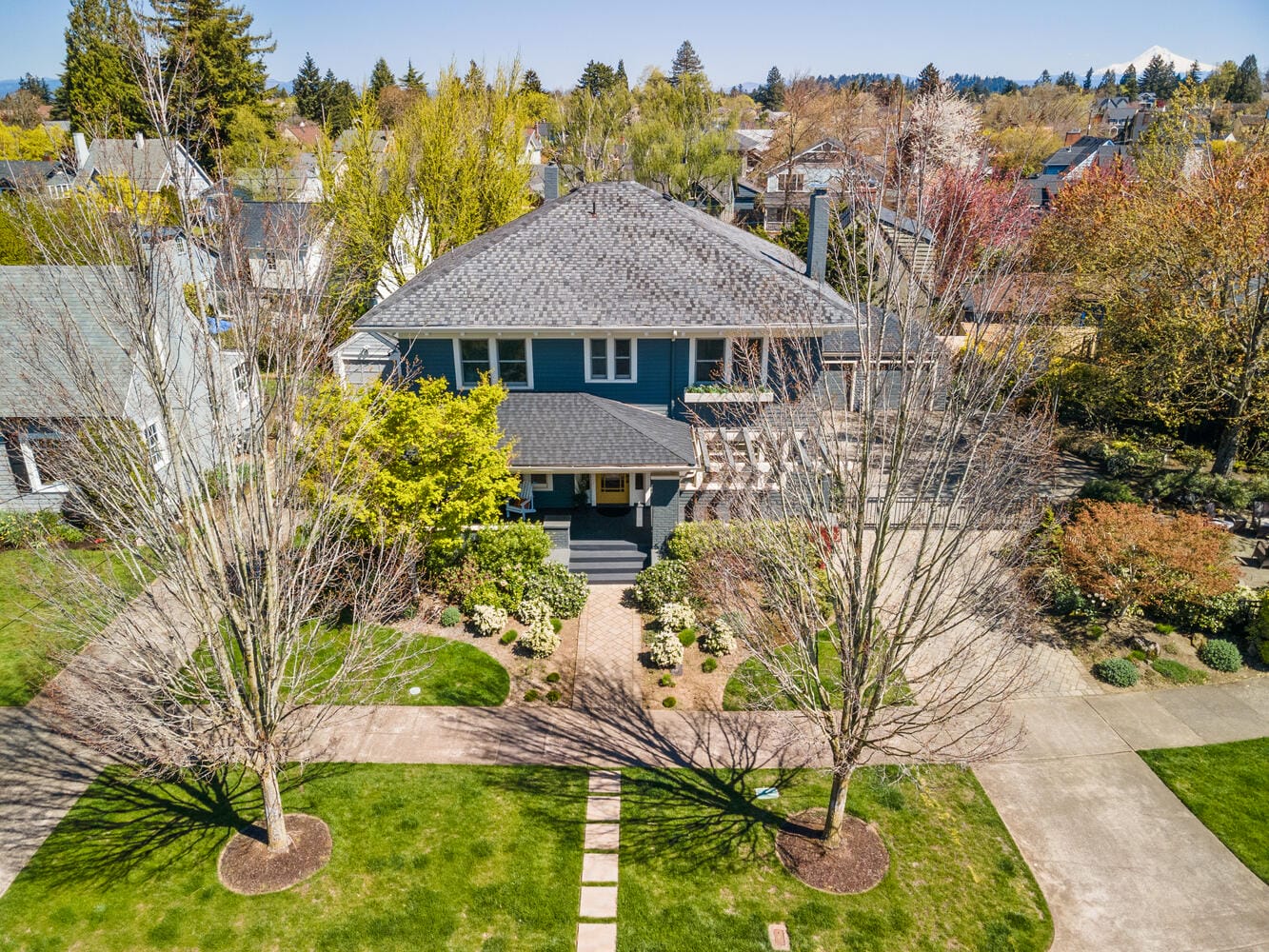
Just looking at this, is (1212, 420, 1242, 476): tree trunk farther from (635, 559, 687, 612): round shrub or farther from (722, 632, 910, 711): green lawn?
(635, 559, 687, 612): round shrub

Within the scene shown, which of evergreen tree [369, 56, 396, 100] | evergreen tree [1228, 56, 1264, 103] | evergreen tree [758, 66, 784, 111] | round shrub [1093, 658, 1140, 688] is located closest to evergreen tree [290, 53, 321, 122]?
evergreen tree [369, 56, 396, 100]

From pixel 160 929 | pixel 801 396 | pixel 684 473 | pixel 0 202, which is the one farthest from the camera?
pixel 0 202

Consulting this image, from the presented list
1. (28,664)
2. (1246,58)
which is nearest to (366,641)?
(28,664)

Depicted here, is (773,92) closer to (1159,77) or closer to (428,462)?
(1159,77)

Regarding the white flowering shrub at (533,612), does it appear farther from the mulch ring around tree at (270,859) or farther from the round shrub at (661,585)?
the mulch ring around tree at (270,859)

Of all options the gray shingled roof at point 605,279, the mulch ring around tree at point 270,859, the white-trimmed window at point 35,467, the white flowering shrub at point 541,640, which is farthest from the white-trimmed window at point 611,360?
the white-trimmed window at point 35,467

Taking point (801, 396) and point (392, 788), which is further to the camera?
point (392, 788)

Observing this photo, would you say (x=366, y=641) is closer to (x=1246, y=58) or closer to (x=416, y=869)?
(x=416, y=869)
